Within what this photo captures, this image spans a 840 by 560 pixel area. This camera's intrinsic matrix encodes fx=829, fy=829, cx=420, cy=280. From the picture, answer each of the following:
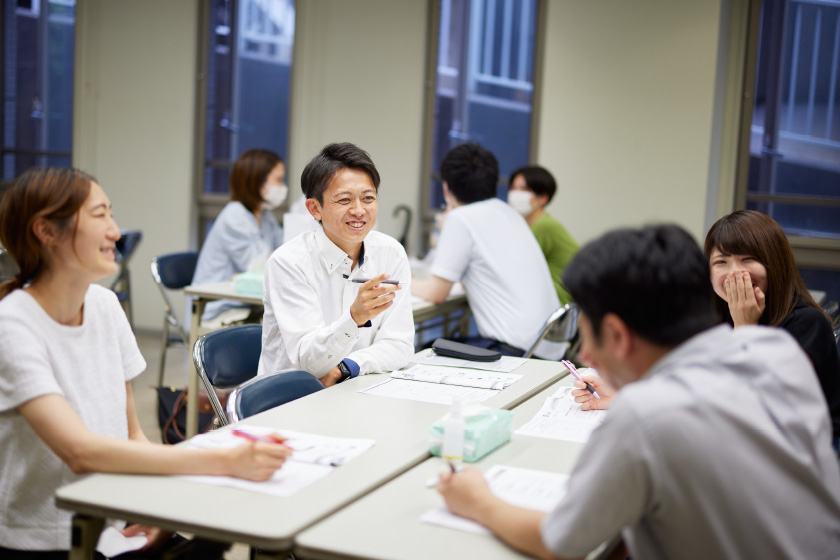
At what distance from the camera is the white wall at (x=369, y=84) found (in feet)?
19.2

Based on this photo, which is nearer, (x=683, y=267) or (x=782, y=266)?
(x=683, y=267)

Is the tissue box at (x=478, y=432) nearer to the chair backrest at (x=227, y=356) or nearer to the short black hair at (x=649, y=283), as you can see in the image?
the short black hair at (x=649, y=283)

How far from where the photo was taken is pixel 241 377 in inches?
99.6

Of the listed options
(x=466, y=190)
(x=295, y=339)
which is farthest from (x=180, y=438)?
(x=466, y=190)

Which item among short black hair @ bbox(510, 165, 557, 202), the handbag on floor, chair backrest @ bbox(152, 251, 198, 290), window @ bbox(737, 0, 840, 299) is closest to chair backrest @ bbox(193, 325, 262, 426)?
the handbag on floor

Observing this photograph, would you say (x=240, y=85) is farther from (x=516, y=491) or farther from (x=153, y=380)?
(x=516, y=491)

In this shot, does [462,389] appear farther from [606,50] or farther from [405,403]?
[606,50]

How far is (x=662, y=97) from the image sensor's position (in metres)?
5.13

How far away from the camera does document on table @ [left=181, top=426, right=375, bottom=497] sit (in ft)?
4.77

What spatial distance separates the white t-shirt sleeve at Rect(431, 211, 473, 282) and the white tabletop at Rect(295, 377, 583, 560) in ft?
7.49

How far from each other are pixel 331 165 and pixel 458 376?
0.78 m

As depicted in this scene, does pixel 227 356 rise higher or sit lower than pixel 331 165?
lower

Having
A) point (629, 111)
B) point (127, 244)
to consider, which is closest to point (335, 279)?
point (127, 244)

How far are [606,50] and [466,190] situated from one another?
6.01 ft
